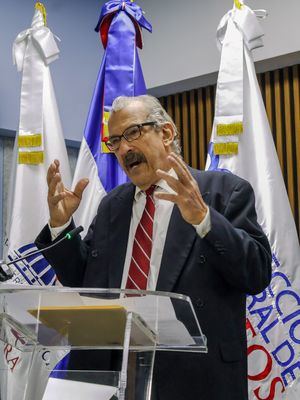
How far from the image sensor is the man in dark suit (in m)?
1.88

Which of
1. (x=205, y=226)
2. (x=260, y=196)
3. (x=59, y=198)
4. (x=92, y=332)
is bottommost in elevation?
(x=92, y=332)

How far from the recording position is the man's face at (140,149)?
2193 mm

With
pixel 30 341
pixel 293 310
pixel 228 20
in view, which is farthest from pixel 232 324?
pixel 228 20

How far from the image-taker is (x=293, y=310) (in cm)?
318

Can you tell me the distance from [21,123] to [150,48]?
124 cm

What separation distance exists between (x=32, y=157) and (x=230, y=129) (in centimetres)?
112

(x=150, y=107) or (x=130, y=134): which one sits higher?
(x=150, y=107)

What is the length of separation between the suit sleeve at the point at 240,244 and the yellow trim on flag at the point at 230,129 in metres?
1.28

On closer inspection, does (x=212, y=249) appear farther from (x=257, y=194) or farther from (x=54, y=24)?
(x=54, y=24)

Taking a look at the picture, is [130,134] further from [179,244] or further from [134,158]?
[179,244]

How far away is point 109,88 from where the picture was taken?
3.66 meters

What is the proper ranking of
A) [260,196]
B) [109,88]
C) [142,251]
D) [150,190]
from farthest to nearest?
[109,88], [260,196], [150,190], [142,251]

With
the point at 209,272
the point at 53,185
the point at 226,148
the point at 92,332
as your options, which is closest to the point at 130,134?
the point at 53,185

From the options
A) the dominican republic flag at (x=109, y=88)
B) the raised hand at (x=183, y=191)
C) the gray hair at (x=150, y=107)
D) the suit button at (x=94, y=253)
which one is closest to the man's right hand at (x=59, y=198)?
the suit button at (x=94, y=253)
